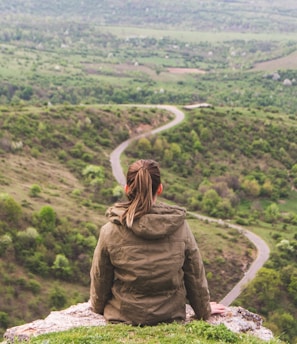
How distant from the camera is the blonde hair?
9219 millimetres

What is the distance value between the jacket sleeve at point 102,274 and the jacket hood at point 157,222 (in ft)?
1.82

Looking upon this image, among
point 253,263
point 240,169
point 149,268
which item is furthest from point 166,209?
point 240,169

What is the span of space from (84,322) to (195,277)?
2432 millimetres

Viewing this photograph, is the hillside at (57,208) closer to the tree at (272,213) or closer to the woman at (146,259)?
the tree at (272,213)

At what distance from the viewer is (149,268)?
953cm

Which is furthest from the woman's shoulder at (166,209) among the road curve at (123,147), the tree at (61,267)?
the road curve at (123,147)

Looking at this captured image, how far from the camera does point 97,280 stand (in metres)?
10.0

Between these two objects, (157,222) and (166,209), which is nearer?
(157,222)

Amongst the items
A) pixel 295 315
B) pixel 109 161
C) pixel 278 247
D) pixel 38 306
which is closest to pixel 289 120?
pixel 109 161

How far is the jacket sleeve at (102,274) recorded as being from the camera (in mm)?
9664

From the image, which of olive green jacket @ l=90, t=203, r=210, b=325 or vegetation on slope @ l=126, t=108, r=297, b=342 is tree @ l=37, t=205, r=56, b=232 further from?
olive green jacket @ l=90, t=203, r=210, b=325

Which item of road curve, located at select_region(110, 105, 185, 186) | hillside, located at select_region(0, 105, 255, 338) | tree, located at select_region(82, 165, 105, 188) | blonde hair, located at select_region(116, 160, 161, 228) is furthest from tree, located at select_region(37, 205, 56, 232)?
blonde hair, located at select_region(116, 160, 161, 228)

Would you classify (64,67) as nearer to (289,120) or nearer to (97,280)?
(289,120)

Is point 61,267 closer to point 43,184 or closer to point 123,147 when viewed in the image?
point 43,184
